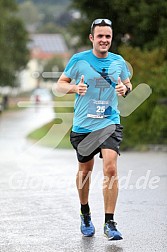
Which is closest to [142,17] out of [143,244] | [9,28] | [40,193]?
[40,193]

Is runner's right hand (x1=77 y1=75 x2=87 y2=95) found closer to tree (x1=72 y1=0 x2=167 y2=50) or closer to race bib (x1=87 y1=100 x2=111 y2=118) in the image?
race bib (x1=87 y1=100 x2=111 y2=118)

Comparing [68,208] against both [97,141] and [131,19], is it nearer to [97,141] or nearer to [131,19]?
[97,141]

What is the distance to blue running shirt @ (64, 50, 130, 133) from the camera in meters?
7.55

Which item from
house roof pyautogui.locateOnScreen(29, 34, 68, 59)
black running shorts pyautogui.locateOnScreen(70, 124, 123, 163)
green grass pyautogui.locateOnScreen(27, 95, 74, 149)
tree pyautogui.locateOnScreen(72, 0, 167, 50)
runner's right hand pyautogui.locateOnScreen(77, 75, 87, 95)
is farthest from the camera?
house roof pyautogui.locateOnScreen(29, 34, 68, 59)

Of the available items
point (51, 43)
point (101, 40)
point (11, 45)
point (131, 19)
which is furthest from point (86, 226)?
point (51, 43)

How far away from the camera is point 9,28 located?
77750mm

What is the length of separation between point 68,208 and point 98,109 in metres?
2.33

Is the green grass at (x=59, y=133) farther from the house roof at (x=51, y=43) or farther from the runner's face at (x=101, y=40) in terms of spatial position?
the house roof at (x=51, y=43)

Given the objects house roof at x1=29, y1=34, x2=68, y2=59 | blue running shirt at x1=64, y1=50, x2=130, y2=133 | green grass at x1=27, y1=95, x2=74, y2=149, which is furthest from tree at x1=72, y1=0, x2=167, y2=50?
house roof at x1=29, y1=34, x2=68, y2=59

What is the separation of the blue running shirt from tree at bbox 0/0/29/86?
59.1 metres

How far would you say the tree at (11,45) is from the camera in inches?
2721

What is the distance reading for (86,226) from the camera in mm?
7754

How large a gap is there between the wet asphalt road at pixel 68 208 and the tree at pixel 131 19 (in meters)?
11.3

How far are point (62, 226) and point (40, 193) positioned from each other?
3.01m
